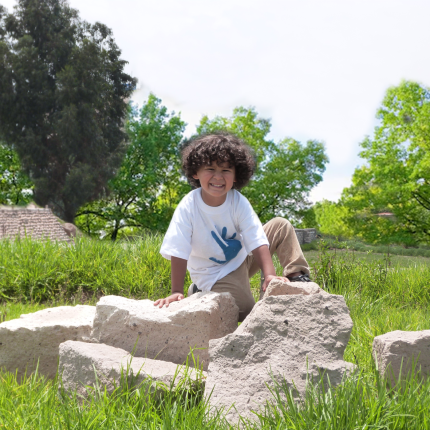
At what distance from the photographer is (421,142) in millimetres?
18297

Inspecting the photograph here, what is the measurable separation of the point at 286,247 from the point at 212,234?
620 millimetres

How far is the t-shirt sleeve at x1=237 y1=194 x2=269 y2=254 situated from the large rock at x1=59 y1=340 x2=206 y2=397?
3.40 feet

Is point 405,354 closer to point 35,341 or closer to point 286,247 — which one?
point 286,247

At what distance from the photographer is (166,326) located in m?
2.69

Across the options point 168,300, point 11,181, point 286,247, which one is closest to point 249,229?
point 286,247

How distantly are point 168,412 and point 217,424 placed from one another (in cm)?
22

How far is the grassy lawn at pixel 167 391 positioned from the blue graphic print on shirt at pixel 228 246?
1.09m

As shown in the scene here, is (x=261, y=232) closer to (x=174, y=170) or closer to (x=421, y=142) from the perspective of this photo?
(x=421, y=142)

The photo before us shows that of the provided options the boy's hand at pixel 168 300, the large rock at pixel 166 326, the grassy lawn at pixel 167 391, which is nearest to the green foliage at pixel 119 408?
the grassy lawn at pixel 167 391

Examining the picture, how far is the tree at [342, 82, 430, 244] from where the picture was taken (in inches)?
726

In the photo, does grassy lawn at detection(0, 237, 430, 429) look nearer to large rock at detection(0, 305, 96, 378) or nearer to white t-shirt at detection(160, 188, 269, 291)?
large rock at detection(0, 305, 96, 378)

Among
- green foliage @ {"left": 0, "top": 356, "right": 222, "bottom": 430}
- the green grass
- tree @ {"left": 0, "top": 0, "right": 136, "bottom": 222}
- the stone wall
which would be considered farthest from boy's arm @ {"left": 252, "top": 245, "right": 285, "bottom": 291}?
tree @ {"left": 0, "top": 0, "right": 136, "bottom": 222}

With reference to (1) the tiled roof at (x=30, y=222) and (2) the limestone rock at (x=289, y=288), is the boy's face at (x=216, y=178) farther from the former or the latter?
(1) the tiled roof at (x=30, y=222)

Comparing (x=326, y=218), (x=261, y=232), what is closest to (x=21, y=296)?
(x=261, y=232)
